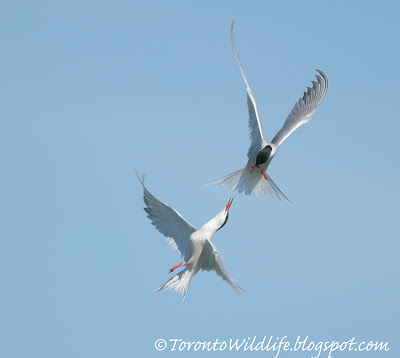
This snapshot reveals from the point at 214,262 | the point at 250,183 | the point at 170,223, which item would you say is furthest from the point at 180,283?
the point at 250,183

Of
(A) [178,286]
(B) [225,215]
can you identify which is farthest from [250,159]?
(A) [178,286]

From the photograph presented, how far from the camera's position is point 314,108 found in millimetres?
20422

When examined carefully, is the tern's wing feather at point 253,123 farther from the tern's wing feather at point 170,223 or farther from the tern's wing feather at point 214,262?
the tern's wing feather at point 214,262

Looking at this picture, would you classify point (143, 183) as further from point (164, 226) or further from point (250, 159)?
point (250, 159)

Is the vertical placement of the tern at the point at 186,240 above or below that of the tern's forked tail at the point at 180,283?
above

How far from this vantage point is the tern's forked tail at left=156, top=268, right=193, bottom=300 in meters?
16.5

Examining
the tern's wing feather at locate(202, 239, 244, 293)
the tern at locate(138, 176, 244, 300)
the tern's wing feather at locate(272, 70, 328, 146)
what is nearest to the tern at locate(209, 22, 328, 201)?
the tern's wing feather at locate(272, 70, 328, 146)

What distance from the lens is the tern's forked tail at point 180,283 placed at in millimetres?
16547

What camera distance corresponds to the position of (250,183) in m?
18.7

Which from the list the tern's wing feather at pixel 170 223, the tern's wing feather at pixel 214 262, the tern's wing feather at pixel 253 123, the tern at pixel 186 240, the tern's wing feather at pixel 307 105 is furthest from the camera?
the tern's wing feather at pixel 307 105

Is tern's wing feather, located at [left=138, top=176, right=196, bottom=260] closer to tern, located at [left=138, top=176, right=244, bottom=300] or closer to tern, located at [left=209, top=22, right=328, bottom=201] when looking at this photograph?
tern, located at [left=138, top=176, right=244, bottom=300]

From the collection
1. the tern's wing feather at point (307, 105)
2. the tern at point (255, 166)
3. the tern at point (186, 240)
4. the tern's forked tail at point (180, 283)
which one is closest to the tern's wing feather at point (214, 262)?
the tern at point (186, 240)

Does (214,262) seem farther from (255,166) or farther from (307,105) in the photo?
(307,105)

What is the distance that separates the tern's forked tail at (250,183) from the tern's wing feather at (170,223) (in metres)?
1.83
